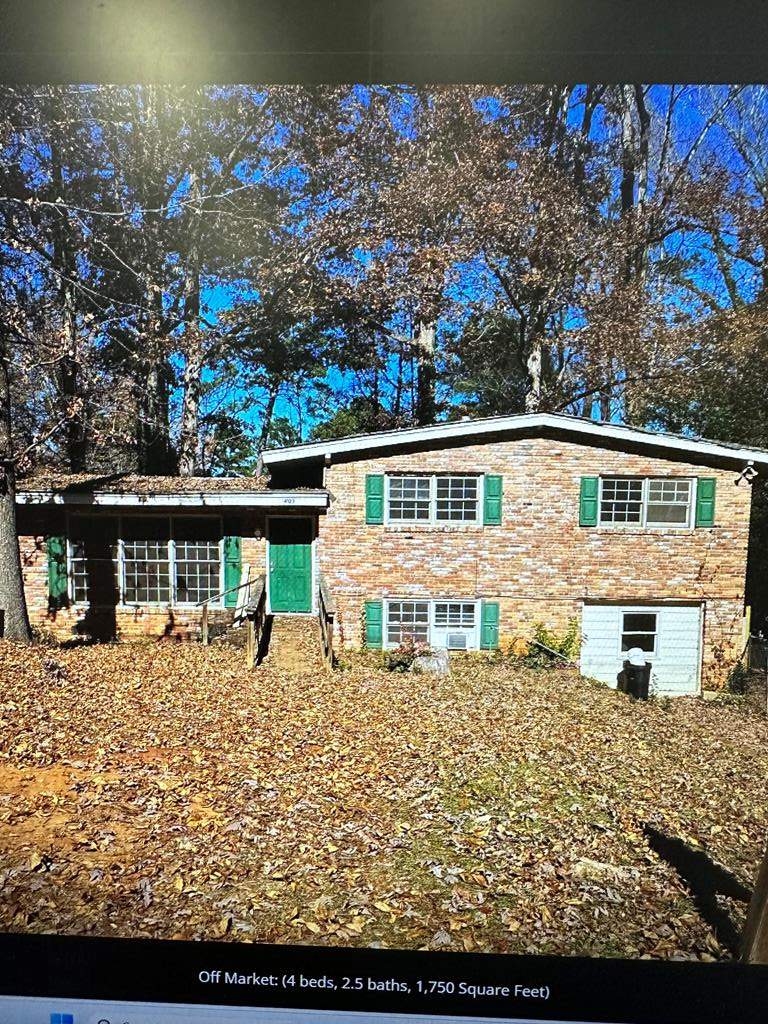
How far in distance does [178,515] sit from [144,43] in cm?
141

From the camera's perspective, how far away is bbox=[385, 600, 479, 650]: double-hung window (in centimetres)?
142

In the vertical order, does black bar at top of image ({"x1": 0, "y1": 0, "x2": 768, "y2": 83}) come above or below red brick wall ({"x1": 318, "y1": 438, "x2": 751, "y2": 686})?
above

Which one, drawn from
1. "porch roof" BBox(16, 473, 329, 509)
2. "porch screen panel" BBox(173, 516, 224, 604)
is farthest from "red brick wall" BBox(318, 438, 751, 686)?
"porch screen panel" BBox(173, 516, 224, 604)

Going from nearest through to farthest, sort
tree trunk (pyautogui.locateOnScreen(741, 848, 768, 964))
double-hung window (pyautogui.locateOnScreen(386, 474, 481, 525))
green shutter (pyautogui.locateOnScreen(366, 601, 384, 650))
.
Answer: tree trunk (pyautogui.locateOnScreen(741, 848, 768, 964)) → double-hung window (pyautogui.locateOnScreen(386, 474, 481, 525)) → green shutter (pyautogui.locateOnScreen(366, 601, 384, 650))

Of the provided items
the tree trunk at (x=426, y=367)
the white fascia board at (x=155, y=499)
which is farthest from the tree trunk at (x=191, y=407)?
the tree trunk at (x=426, y=367)

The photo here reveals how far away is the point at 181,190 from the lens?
132cm

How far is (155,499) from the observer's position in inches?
54.5

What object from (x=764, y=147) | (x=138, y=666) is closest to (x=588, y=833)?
(x=138, y=666)

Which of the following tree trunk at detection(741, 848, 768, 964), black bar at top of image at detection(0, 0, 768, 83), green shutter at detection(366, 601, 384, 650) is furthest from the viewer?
green shutter at detection(366, 601, 384, 650)

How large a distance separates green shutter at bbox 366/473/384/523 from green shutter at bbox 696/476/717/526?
38.2 inches

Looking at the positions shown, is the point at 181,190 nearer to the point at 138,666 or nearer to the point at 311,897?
the point at 138,666

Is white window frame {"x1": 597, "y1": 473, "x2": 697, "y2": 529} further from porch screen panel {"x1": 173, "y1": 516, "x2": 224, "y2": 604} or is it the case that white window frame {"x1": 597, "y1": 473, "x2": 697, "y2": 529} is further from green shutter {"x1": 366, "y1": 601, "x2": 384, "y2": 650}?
porch screen panel {"x1": 173, "y1": 516, "x2": 224, "y2": 604}

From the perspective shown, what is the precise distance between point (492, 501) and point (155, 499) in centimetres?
109

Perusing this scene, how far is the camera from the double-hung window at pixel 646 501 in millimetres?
1313
